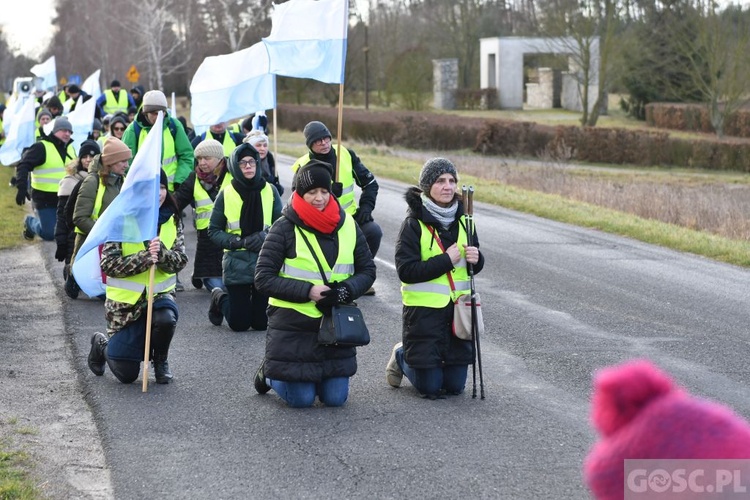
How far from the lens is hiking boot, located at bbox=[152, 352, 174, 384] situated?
26.8 ft

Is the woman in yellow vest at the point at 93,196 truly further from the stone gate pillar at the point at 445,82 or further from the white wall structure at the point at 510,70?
the stone gate pillar at the point at 445,82

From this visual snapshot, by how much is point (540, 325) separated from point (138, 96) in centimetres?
1659

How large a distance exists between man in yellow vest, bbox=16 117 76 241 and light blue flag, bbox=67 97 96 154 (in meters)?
1.21

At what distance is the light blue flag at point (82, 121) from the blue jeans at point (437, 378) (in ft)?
36.0

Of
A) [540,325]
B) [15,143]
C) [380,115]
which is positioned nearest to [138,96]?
[15,143]

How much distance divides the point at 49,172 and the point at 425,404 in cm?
944

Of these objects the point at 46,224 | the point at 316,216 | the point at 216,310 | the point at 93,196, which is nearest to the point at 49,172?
the point at 46,224

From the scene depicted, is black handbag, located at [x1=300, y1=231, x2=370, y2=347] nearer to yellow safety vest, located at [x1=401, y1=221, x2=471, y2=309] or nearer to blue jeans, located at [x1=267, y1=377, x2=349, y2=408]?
blue jeans, located at [x1=267, y1=377, x2=349, y2=408]

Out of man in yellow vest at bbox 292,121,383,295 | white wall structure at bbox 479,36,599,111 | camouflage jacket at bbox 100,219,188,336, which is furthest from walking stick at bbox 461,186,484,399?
white wall structure at bbox 479,36,599,111

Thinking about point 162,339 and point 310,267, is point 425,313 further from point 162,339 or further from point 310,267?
point 162,339

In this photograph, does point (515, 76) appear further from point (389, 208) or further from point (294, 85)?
point (389, 208)

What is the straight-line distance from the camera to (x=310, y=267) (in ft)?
24.0

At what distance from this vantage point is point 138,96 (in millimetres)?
25062

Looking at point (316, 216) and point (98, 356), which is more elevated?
point (316, 216)
